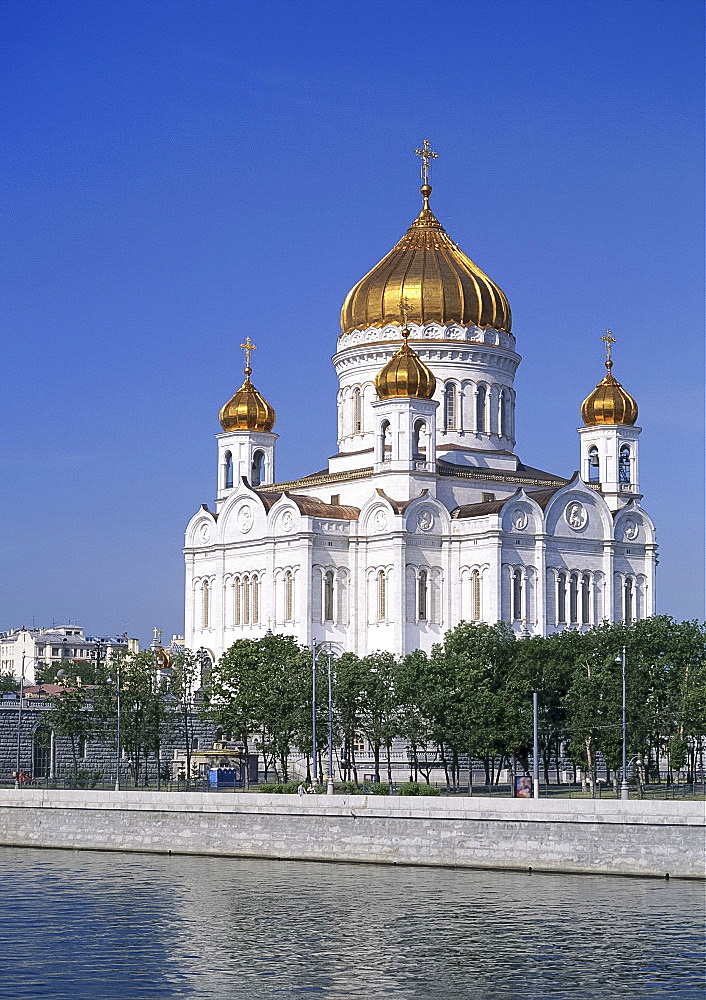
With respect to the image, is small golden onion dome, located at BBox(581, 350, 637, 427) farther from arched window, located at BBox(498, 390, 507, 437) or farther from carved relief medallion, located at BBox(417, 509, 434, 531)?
carved relief medallion, located at BBox(417, 509, 434, 531)

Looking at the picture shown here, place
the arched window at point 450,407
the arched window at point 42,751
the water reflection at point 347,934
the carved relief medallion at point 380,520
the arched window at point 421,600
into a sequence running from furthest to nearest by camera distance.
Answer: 1. the arched window at point 450,407
2. the carved relief medallion at point 380,520
3. the arched window at point 421,600
4. the arched window at point 42,751
5. the water reflection at point 347,934

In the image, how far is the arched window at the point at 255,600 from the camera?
2997 inches

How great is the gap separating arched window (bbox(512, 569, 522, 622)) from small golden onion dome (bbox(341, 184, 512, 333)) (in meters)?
12.8

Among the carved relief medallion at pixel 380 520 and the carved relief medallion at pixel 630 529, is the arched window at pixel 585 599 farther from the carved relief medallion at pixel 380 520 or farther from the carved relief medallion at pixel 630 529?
the carved relief medallion at pixel 380 520

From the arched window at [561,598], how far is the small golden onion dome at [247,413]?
16510 millimetres

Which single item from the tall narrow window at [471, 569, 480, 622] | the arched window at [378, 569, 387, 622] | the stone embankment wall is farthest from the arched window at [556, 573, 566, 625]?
the stone embankment wall

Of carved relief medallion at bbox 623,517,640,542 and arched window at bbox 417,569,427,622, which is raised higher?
carved relief medallion at bbox 623,517,640,542

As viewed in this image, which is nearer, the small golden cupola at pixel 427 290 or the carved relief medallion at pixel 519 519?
the carved relief medallion at pixel 519 519

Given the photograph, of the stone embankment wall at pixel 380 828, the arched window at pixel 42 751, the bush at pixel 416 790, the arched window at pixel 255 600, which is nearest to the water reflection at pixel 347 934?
the stone embankment wall at pixel 380 828

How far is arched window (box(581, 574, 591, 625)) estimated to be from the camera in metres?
75.1

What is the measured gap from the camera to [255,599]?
76.6 meters

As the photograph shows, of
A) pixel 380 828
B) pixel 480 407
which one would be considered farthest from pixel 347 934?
pixel 480 407

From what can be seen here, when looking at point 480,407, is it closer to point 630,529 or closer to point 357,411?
point 357,411

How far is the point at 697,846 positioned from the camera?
134ft
